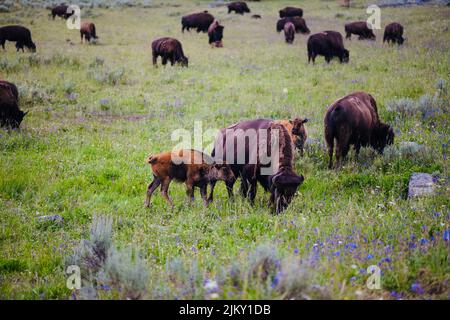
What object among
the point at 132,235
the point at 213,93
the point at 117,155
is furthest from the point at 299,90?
the point at 132,235

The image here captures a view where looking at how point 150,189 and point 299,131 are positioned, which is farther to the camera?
point 299,131

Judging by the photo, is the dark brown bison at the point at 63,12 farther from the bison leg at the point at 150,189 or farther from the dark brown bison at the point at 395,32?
the bison leg at the point at 150,189

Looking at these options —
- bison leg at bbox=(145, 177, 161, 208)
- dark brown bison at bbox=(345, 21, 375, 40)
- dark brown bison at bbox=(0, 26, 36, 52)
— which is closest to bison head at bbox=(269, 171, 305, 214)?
bison leg at bbox=(145, 177, 161, 208)

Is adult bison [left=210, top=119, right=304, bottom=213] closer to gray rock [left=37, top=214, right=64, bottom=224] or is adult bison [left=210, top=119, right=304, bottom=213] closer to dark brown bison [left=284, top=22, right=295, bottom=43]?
gray rock [left=37, top=214, right=64, bottom=224]

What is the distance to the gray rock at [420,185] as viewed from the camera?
633 cm

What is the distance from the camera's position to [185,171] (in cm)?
732

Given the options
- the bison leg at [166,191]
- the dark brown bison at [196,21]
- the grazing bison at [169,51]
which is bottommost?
the bison leg at [166,191]

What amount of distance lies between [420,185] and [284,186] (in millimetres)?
2381

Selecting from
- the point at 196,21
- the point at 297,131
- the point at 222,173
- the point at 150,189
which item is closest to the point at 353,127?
the point at 297,131

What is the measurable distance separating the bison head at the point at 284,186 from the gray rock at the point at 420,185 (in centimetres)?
195

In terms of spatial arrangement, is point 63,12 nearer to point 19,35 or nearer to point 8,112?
point 19,35

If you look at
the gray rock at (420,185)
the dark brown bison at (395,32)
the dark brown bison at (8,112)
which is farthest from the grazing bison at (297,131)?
the dark brown bison at (395,32)
